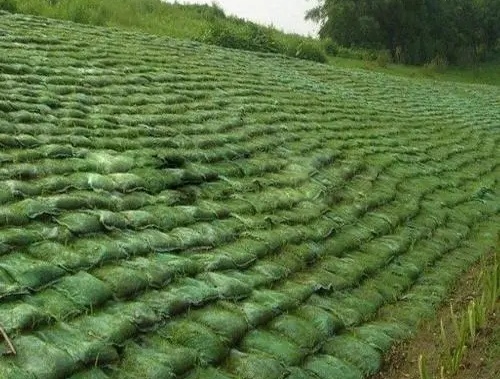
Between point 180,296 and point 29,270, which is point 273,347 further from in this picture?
point 29,270

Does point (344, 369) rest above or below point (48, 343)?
below

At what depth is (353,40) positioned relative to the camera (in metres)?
32.5

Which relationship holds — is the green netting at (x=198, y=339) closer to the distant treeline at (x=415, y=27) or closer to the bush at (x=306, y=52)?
the bush at (x=306, y=52)

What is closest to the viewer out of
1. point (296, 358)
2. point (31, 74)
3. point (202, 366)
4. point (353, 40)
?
point (202, 366)

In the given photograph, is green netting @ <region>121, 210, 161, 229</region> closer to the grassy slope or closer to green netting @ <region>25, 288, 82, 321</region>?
green netting @ <region>25, 288, 82, 321</region>

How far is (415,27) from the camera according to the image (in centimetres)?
3381

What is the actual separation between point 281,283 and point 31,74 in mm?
2894

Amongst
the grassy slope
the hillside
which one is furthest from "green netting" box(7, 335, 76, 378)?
the grassy slope

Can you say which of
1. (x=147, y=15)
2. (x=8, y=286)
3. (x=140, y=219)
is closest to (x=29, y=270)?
(x=8, y=286)

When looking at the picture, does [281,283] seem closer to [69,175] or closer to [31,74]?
[69,175]

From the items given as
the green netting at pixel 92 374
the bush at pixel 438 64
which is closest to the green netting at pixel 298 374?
the green netting at pixel 92 374

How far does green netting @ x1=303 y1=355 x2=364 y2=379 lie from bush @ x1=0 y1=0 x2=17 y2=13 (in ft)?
30.5

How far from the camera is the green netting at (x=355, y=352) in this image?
3.19 metres

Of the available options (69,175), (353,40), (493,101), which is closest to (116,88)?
(69,175)
